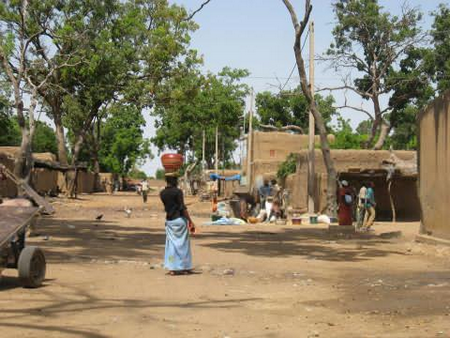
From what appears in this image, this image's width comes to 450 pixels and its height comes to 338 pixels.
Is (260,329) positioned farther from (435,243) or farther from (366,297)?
(435,243)

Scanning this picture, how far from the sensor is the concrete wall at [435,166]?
16.2 metres

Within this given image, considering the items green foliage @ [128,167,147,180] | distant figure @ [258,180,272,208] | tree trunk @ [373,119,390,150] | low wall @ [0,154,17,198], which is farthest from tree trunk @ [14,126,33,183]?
green foliage @ [128,167,147,180]

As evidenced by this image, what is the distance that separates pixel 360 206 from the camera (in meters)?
23.6

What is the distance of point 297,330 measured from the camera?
284 inches

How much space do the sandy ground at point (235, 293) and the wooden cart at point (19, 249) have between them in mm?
227

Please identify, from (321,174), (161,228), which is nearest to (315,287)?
(161,228)

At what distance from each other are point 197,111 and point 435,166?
45.8 metres

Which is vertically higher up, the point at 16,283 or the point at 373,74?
the point at 373,74

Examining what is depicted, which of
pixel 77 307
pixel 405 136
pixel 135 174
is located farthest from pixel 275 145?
pixel 135 174

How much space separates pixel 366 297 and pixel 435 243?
7677 millimetres

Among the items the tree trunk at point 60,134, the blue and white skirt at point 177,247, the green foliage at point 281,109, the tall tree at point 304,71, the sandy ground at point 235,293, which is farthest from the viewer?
the green foliage at point 281,109

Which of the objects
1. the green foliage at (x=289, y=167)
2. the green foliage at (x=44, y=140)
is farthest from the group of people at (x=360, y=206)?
the green foliage at (x=44, y=140)

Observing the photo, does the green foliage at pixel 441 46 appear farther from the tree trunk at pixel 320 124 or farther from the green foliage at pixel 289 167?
the tree trunk at pixel 320 124

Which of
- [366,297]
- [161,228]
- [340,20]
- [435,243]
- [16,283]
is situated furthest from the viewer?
[340,20]
